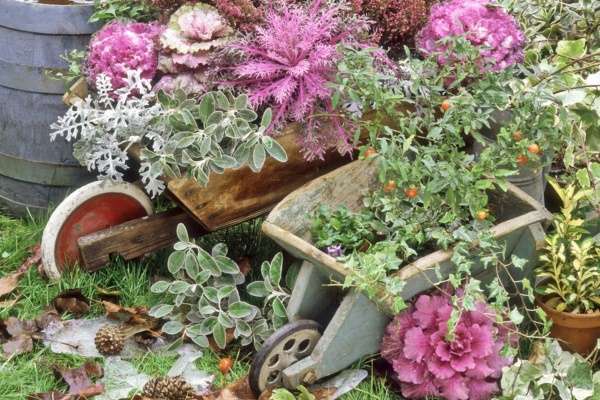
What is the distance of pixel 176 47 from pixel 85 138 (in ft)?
1.34

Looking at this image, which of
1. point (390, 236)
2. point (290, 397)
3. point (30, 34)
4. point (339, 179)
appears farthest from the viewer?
point (30, 34)

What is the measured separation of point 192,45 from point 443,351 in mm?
1168

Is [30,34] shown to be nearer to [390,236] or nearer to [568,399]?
[390,236]

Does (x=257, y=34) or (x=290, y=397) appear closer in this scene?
(x=290, y=397)

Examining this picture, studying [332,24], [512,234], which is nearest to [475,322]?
[512,234]

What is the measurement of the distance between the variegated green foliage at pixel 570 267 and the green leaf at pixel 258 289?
807mm

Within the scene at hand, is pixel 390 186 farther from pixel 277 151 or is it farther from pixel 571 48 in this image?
pixel 571 48

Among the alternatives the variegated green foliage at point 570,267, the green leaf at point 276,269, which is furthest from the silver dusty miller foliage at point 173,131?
the variegated green foliage at point 570,267

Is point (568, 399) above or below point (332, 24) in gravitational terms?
below

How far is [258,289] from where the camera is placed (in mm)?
2557

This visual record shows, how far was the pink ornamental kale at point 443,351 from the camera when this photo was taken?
2.30m

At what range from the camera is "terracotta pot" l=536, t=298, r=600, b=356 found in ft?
8.07

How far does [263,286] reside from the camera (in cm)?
256

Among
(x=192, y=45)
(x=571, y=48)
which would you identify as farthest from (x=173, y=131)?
(x=571, y=48)
